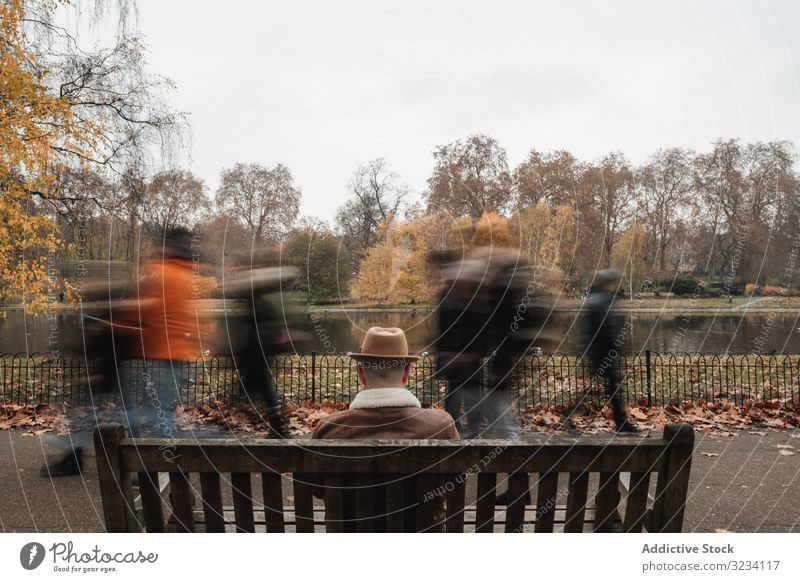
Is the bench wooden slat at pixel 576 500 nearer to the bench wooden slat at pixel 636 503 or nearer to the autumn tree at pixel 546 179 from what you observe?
the bench wooden slat at pixel 636 503

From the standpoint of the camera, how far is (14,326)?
29031mm

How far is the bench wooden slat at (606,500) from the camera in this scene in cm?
225

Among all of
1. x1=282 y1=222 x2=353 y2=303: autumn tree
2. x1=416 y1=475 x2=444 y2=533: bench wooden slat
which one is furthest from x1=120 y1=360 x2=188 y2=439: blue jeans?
x1=416 y1=475 x2=444 y2=533: bench wooden slat

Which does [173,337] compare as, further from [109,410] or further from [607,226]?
[607,226]

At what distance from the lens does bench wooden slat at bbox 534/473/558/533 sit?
7.11 feet

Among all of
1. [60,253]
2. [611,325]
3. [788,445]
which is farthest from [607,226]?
[60,253]

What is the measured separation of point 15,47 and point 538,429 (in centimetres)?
632

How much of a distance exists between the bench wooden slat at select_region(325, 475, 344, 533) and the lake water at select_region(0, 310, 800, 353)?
366 cm

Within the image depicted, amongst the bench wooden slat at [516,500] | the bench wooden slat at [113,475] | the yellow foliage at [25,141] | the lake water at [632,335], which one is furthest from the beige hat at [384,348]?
the yellow foliage at [25,141]

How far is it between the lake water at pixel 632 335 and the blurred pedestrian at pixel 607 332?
0.22 meters

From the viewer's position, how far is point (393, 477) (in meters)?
2.13

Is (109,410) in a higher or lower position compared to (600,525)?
lower

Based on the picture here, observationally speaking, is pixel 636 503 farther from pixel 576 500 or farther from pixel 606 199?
pixel 606 199

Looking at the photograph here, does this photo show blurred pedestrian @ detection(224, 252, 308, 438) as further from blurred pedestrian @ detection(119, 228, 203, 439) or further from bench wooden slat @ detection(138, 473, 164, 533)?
bench wooden slat @ detection(138, 473, 164, 533)
